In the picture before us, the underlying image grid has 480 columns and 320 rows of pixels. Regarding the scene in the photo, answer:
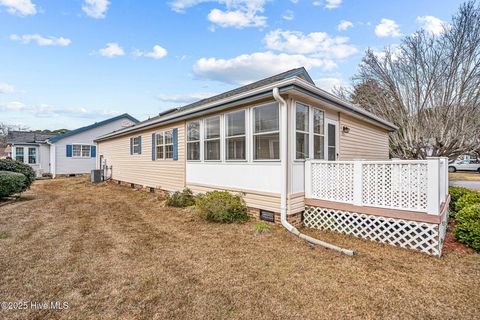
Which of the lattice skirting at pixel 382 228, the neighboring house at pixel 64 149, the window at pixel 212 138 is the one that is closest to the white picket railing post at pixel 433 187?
the lattice skirting at pixel 382 228

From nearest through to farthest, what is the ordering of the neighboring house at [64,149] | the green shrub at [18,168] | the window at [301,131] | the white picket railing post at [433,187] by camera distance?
the white picket railing post at [433,187] → the window at [301,131] → the green shrub at [18,168] → the neighboring house at [64,149]

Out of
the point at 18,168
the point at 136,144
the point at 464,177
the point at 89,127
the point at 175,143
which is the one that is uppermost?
the point at 89,127

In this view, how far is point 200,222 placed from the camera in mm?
5781

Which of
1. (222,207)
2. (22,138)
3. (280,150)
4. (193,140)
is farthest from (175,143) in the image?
(22,138)

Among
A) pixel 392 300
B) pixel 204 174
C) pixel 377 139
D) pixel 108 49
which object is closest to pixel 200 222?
pixel 204 174

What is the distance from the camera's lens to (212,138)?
7.05m

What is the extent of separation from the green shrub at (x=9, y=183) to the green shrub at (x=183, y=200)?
17.3 feet

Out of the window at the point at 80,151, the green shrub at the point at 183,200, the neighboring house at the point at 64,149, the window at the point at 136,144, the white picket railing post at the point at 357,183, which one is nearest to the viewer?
the white picket railing post at the point at 357,183

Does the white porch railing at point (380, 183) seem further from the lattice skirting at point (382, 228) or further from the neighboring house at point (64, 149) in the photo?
the neighboring house at point (64, 149)

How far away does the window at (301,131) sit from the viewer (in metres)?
5.42

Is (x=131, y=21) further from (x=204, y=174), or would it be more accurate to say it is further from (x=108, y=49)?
(x=204, y=174)

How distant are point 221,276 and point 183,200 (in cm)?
459

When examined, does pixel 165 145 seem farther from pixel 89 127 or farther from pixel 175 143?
pixel 89 127

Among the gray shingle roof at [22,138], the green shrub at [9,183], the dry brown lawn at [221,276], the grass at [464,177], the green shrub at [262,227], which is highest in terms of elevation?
the gray shingle roof at [22,138]
